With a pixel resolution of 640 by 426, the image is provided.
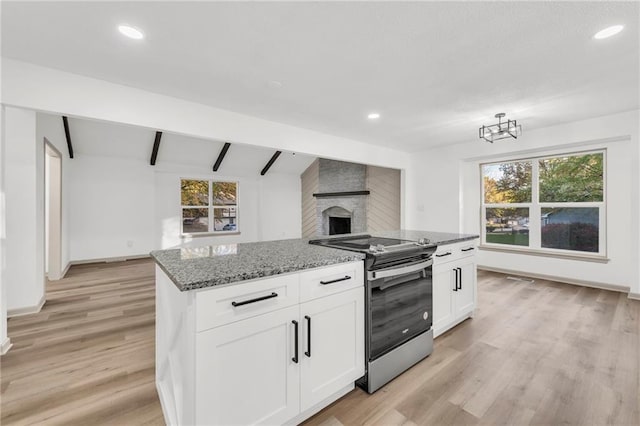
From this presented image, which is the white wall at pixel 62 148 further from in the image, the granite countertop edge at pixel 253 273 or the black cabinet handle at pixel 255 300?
the black cabinet handle at pixel 255 300

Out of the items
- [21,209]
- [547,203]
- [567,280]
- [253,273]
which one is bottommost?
[567,280]

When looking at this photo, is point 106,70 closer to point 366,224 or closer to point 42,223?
point 42,223

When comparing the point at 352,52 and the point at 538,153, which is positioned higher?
the point at 352,52

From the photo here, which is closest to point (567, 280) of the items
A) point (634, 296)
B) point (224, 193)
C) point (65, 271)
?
point (634, 296)

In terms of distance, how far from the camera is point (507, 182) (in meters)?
5.13

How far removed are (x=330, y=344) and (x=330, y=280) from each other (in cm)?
37

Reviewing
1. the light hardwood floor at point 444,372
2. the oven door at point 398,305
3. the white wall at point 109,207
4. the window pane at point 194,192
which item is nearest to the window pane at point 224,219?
the window pane at point 194,192

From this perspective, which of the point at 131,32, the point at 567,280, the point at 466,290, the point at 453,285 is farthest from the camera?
the point at 567,280

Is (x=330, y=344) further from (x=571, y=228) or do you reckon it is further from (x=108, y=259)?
(x=108, y=259)

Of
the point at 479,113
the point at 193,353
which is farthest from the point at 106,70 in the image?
the point at 479,113

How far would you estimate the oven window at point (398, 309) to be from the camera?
71.7 inches

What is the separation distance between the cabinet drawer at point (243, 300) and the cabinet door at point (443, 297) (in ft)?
4.90

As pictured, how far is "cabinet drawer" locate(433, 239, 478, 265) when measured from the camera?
2.46 metres

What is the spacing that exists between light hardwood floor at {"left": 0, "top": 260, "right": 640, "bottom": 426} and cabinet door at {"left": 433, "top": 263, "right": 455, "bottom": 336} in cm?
16
